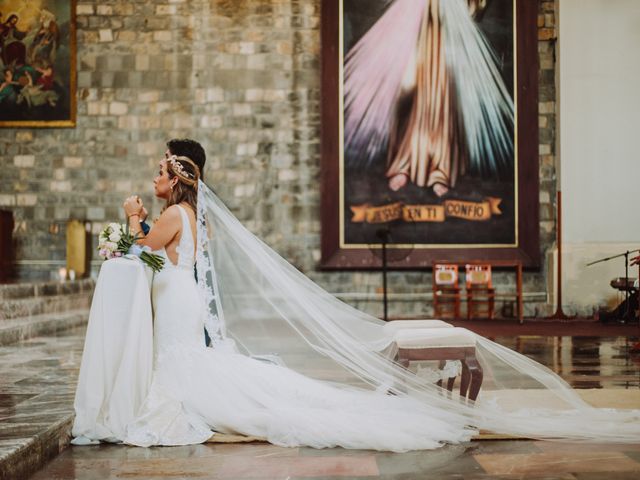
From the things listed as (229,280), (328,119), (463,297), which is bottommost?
(463,297)

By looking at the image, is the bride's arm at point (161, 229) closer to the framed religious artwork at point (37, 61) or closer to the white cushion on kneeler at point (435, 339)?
the white cushion on kneeler at point (435, 339)

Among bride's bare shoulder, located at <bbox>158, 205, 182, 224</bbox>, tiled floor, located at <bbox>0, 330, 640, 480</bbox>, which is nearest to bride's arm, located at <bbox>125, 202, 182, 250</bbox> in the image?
bride's bare shoulder, located at <bbox>158, 205, 182, 224</bbox>

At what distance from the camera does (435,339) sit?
365 cm

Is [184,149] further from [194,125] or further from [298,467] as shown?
[194,125]

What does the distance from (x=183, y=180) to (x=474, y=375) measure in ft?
5.86

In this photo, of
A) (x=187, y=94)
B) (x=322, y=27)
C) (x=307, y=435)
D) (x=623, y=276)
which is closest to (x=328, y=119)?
(x=322, y=27)

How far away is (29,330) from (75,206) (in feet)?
12.4

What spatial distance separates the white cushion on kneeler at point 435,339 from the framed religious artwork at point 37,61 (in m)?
8.07

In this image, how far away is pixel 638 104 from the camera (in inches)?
405

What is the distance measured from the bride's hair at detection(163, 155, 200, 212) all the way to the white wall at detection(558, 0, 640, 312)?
743cm

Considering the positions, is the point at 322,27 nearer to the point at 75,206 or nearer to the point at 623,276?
the point at 75,206

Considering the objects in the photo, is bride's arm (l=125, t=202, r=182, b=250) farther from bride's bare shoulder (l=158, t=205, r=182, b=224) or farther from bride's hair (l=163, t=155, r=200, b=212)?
bride's hair (l=163, t=155, r=200, b=212)

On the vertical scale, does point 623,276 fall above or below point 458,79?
below

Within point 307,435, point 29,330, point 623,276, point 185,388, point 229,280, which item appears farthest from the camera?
point 623,276
